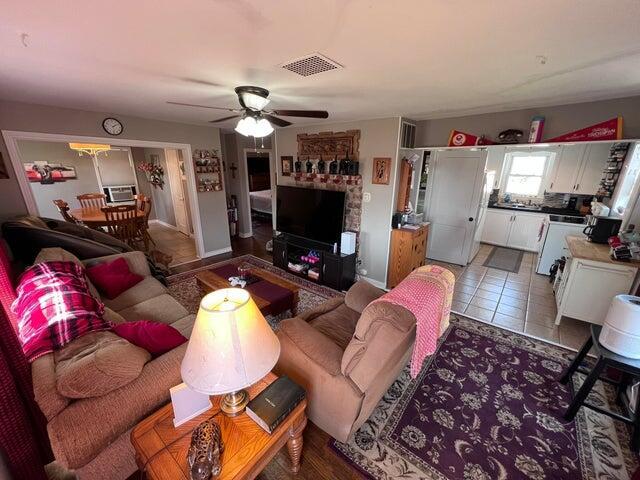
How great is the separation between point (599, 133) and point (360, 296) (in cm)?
275

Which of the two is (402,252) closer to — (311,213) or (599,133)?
(311,213)

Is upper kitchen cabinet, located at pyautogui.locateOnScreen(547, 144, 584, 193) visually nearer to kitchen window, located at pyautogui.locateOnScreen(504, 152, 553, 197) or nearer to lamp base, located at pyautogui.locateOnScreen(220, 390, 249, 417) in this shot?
kitchen window, located at pyautogui.locateOnScreen(504, 152, 553, 197)

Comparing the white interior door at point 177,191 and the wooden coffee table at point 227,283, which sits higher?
the white interior door at point 177,191

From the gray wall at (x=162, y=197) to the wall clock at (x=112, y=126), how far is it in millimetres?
2643

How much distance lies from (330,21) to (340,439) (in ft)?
7.23

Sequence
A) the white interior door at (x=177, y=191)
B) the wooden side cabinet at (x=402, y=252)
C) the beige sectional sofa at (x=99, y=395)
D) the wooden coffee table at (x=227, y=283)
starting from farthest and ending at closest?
the white interior door at (x=177, y=191) < the wooden side cabinet at (x=402, y=252) < the wooden coffee table at (x=227, y=283) < the beige sectional sofa at (x=99, y=395)

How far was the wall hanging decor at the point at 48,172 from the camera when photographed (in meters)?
5.04

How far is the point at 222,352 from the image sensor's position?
3.12ft

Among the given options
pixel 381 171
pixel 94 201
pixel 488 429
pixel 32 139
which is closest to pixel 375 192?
pixel 381 171

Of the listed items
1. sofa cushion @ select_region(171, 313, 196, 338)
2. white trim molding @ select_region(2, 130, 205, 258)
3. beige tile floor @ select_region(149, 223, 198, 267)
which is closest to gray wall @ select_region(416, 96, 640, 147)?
sofa cushion @ select_region(171, 313, 196, 338)

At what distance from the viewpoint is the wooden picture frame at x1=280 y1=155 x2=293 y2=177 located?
4.31m

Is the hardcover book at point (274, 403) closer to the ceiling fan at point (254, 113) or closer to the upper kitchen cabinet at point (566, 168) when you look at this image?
the ceiling fan at point (254, 113)

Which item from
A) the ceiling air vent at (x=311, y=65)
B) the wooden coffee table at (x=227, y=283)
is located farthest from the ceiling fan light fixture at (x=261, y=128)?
the wooden coffee table at (x=227, y=283)

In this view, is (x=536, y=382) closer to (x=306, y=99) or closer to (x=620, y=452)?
(x=620, y=452)
